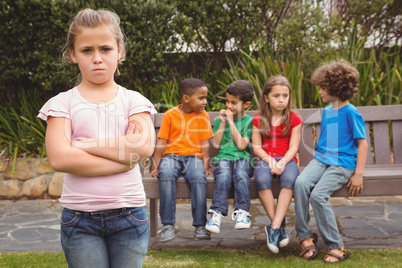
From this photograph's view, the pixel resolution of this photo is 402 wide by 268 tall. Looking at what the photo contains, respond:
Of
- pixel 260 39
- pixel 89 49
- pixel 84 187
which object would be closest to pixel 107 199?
pixel 84 187

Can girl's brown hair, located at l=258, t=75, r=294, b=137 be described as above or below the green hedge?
below

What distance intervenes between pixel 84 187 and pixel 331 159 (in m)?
2.37

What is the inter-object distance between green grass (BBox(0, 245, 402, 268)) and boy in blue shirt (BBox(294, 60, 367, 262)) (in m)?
0.12

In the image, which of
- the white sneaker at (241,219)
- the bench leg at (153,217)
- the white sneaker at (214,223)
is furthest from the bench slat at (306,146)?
the bench leg at (153,217)

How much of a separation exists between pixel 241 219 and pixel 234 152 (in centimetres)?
68

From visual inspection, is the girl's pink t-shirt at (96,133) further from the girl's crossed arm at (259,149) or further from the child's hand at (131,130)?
the girl's crossed arm at (259,149)

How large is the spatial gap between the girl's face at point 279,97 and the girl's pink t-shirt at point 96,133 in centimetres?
209

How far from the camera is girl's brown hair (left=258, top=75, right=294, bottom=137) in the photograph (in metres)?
3.73

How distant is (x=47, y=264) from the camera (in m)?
3.35

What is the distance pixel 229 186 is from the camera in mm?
3484

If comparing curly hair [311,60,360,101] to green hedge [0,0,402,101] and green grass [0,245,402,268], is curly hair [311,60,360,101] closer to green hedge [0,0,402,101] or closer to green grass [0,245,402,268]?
green grass [0,245,402,268]

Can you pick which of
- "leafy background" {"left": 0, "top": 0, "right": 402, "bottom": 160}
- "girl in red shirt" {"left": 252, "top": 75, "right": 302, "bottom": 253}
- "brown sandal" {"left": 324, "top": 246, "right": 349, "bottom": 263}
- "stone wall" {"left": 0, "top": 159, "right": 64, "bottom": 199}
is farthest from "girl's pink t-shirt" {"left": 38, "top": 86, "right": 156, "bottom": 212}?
"stone wall" {"left": 0, "top": 159, "right": 64, "bottom": 199}

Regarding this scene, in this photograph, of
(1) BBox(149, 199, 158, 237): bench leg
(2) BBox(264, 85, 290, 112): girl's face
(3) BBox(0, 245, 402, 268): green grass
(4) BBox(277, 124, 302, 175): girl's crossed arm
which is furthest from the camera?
(1) BBox(149, 199, 158, 237): bench leg

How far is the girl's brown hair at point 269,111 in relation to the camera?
373 centimetres
